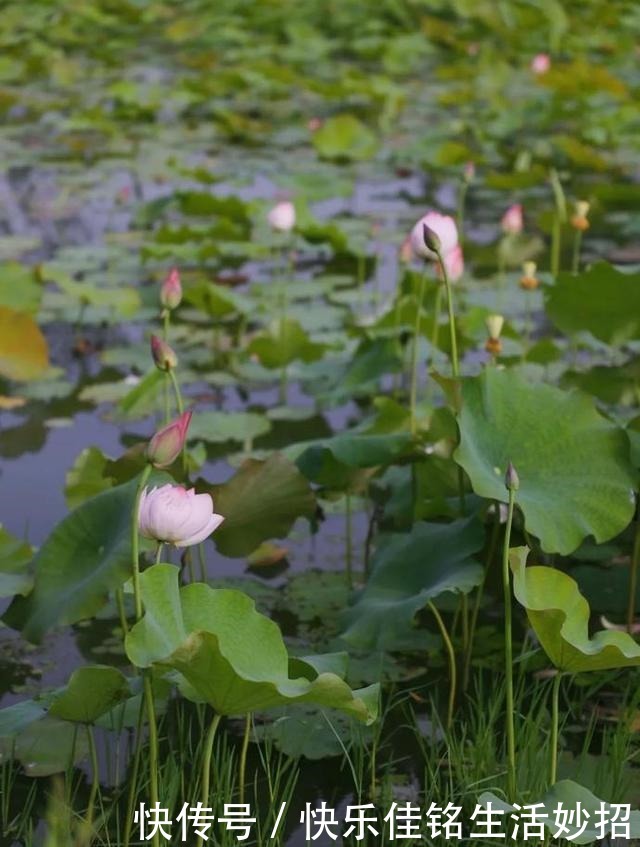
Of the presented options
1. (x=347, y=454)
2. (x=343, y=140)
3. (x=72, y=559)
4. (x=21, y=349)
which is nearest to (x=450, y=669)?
(x=347, y=454)

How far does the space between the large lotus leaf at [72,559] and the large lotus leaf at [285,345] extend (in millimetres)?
1176

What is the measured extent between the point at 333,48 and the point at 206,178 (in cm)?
317

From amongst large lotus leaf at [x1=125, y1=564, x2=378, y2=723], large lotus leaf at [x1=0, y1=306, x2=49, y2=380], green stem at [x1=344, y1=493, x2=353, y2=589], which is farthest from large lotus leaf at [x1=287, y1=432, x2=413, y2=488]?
large lotus leaf at [x1=0, y1=306, x2=49, y2=380]

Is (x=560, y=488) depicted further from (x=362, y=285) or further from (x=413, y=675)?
(x=362, y=285)

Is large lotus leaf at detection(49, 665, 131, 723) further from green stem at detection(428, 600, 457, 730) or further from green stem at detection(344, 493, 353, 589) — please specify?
green stem at detection(344, 493, 353, 589)

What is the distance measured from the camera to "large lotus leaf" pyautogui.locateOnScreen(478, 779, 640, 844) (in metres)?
1.29

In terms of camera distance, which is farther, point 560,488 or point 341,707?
point 560,488

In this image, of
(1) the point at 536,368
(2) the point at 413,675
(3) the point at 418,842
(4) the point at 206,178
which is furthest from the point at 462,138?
(3) the point at 418,842

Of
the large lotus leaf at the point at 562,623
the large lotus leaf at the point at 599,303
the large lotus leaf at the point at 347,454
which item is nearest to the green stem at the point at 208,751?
the large lotus leaf at the point at 562,623

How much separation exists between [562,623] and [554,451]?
460mm

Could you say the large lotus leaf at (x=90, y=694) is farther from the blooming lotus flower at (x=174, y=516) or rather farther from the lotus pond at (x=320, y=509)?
the blooming lotus flower at (x=174, y=516)

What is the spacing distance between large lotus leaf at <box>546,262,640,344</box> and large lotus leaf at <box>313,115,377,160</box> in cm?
274

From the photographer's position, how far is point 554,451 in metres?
1.78

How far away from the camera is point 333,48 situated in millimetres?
7152
